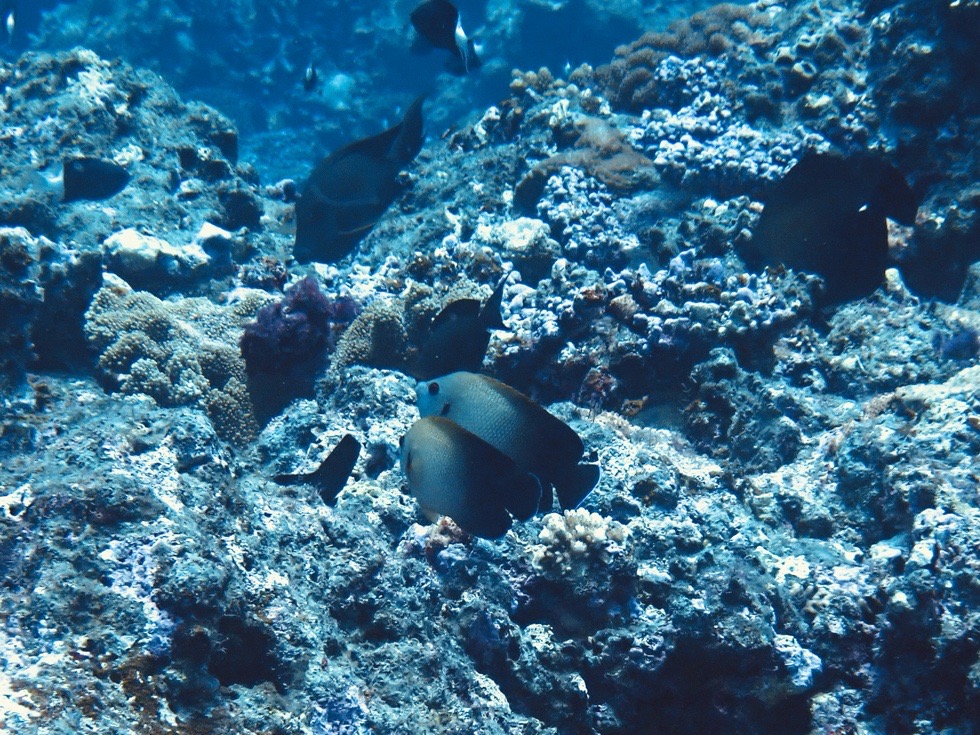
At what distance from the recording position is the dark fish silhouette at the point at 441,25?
15.9 feet

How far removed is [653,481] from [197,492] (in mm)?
2517

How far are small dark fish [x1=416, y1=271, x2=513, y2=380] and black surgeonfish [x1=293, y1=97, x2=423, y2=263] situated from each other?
1.90 metres

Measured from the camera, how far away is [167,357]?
4.58 meters

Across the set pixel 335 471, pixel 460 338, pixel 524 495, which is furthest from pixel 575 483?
pixel 335 471

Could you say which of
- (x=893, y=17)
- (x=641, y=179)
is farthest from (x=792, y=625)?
(x=893, y=17)

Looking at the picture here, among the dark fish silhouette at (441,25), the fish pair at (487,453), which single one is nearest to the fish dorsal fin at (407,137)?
the dark fish silhouette at (441,25)

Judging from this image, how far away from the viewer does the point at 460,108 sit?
62.2 ft

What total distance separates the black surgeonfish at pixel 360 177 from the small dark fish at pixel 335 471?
1991 millimetres

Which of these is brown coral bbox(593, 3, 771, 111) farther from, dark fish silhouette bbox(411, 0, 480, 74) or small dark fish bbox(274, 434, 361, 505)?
small dark fish bbox(274, 434, 361, 505)

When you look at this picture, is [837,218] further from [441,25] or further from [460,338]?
[441,25]

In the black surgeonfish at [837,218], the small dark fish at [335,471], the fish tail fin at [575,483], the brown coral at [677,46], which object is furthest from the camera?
the brown coral at [677,46]

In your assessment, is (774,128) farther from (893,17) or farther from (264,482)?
(264,482)

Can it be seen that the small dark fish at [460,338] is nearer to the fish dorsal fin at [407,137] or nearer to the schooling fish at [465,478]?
the schooling fish at [465,478]

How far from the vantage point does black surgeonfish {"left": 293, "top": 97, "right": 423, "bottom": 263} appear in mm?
4148
